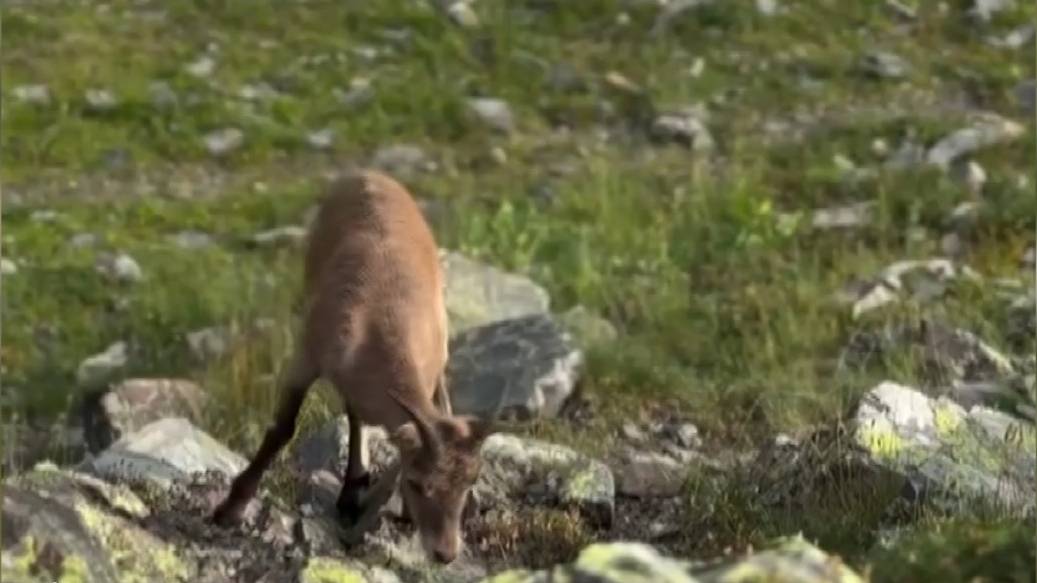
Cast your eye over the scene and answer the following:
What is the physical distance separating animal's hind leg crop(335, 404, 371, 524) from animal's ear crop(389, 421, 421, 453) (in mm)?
312

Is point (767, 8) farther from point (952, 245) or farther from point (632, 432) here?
point (632, 432)

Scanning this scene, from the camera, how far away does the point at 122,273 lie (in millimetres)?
11930

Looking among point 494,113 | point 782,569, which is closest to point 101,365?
point 494,113

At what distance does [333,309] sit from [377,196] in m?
1.10

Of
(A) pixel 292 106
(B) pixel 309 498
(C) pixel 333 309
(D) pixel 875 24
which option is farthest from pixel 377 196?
(D) pixel 875 24

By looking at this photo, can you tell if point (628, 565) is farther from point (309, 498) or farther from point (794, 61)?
point (794, 61)

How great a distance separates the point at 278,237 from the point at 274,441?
606 centimetres

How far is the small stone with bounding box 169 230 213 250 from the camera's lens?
1265 cm

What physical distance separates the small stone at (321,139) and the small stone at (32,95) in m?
2.07

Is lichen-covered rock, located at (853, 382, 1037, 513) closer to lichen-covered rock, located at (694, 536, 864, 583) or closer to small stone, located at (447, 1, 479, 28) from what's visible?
lichen-covered rock, located at (694, 536, 864, 583)

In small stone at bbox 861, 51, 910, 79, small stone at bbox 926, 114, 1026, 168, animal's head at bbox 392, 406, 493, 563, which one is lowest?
small stone at bbox 861, 51, 910, 79

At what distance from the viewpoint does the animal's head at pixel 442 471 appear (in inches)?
250

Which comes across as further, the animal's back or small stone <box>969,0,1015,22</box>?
small stone <box>969,0,1015,22</box>

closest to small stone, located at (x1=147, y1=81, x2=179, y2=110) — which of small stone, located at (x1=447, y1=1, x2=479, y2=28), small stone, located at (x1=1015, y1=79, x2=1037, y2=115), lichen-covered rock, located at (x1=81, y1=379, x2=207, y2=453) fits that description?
small stone, located at (x1=447, y1=1, x2=479, y2=28)
